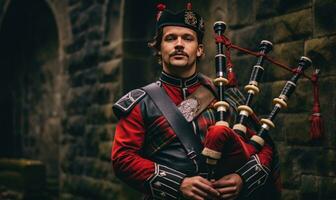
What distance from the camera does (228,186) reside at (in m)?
2.90

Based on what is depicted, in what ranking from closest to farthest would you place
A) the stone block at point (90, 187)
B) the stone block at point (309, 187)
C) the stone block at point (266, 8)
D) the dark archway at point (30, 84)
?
1. the stone block at point (309, 187)
2. the stone block at point (266, 8)
3. the stone block at point (90, 187)
4. the dark archway at point (30, 84)

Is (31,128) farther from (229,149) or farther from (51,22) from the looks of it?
(229,149)

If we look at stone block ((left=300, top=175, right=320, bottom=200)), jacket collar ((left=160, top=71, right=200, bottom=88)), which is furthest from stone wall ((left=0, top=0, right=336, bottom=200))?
jacket collar ((left=160, top=71, right=200, bottom=88))

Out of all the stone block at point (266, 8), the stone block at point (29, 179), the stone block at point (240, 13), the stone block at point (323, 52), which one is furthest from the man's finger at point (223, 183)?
the stone block at point (29, 179)

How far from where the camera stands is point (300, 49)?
400 cm

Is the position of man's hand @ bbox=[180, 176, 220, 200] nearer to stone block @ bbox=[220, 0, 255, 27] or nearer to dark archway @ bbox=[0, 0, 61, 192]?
stone block @ bbox=[220, 0, 255, 27]

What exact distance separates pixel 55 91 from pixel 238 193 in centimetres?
719

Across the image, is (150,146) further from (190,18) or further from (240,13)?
(240,13)

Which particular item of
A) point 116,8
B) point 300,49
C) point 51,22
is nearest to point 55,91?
point 51,22

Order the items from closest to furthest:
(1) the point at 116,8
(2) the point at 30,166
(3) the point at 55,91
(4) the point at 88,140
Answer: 1. (1) the point at 116,8
2. (4) the point at 88,140
3. (2) the point at 30,166
4. (3) the point at 55,91

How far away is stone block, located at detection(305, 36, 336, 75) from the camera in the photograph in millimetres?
3736

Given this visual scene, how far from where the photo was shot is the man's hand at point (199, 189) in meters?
2.85

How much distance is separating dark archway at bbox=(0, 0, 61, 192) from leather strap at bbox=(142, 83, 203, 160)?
6.44 meters

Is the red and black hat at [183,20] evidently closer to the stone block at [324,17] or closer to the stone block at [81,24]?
the stone block at [324,17]
